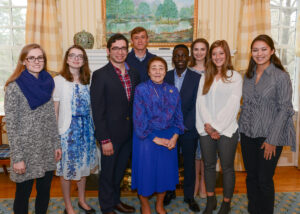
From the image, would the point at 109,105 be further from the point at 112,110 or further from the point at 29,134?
the point at 29,134

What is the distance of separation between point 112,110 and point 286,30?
3.41 meters

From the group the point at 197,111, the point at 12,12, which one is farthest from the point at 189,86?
the point at 12,12

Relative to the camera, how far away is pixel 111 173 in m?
2.31

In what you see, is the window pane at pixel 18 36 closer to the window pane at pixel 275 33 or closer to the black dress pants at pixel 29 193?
the black dress pants at pixel 29 193

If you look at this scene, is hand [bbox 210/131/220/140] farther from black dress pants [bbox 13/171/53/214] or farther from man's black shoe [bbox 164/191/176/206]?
black dress pants [bbox 13/171/53/214]

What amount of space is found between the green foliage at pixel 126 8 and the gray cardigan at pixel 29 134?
222 cm

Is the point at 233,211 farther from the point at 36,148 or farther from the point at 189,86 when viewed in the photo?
the point at 36,148

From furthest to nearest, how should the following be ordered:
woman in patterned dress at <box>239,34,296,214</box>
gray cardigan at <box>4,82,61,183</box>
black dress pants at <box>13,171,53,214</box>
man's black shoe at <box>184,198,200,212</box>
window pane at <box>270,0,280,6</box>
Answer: window pane at <box>270,0,280,6</box>
man's black shoe at <box>184,198,200,212</box>
woman in patterned dress at <box>239,34,296,214</box>
black dress pants at <box>13,171,53,214</box>
gray cardigan at <box>4,82,61,183</box>

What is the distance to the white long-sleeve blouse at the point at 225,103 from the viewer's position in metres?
2.14

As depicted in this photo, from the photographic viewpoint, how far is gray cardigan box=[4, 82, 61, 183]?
167cm

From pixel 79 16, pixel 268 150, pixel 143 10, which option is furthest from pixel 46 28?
pixel 268 150

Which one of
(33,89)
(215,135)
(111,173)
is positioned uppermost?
(33,89)

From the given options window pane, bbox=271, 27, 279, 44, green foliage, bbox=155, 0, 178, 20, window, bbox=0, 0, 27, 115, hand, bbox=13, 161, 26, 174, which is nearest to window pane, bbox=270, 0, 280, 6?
window pane, bbox=271, 27, 279, 44

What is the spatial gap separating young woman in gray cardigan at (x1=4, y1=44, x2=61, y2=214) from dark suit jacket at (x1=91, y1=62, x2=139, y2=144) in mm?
374
